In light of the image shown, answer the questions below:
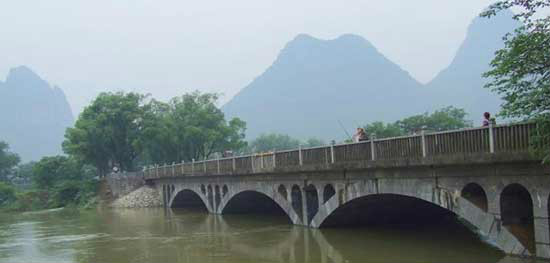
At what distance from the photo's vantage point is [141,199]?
5584cm

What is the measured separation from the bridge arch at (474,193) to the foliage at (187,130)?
52.7 m

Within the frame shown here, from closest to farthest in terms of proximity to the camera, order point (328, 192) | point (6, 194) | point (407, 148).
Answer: point (407, 148)
point (328, 192)
point (6, 194)

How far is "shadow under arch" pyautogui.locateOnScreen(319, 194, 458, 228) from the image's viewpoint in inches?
885

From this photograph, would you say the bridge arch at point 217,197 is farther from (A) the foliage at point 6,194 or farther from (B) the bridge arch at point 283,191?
(A) the foliage at point 6,194

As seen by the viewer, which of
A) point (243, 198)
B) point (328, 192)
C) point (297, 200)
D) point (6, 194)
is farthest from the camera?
point (6, 194)

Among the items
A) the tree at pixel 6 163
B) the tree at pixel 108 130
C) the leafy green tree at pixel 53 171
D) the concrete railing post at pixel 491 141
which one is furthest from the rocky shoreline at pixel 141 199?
the tree at pixel 6 163

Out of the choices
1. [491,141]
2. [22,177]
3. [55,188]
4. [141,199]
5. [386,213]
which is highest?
[491,141]

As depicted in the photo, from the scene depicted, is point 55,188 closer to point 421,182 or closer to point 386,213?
point 386,213

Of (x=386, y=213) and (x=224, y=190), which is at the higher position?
(x=224, y=190)

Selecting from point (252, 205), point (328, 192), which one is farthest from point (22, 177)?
point (328, 192)

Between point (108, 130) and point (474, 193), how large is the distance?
56.7 metres

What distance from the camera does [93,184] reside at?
66062mm

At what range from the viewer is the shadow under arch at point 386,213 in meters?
22.5

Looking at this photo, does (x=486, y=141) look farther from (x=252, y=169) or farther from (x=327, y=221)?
(x=252, y=169)
